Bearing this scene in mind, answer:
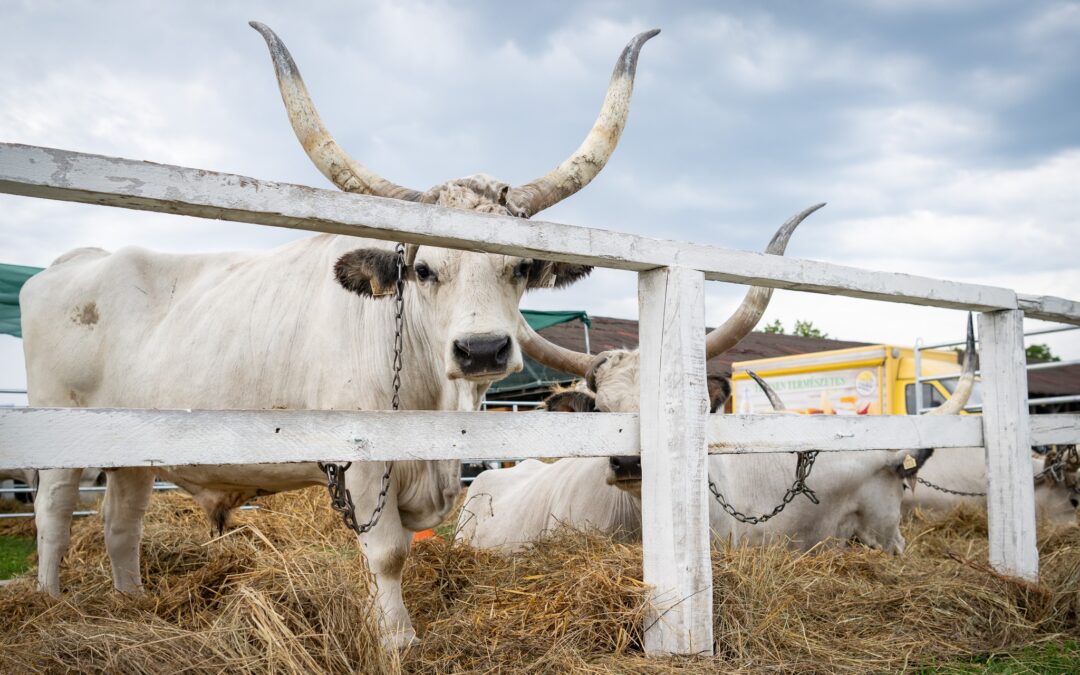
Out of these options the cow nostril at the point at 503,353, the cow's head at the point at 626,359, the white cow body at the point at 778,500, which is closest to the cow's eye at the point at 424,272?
the cow nostril at the point at 503,353

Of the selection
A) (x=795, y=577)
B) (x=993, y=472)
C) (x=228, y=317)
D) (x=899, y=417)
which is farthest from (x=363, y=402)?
(x=993, y=472)

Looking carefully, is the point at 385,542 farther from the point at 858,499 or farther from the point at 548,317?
the point at 548,317

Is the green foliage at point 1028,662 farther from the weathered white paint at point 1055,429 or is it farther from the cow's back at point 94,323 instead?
the cow's back at point 94,323

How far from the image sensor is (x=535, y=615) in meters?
2.54

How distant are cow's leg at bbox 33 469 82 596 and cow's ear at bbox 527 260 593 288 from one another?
99.1 inches

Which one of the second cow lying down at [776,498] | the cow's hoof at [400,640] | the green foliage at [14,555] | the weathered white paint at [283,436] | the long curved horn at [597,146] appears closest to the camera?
the weathered white paint at [283,436]

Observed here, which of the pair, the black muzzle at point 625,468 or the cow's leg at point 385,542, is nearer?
the cow's leg at point 385,542

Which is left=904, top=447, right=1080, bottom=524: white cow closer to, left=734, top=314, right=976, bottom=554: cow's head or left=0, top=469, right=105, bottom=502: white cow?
left=734, top=314, right=976, bottom=554: cow's head

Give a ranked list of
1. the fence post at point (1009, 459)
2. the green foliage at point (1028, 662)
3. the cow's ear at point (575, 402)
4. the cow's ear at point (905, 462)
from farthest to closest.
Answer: the cow's ear at point (905, 462), the cow's ear at point (575, 402), the fence post at point (1009, 459), the green foliage at point (1028, 662)

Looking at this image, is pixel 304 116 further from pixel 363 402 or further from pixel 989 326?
pixel 989 326

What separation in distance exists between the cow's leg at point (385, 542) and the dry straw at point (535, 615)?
11 centimetres

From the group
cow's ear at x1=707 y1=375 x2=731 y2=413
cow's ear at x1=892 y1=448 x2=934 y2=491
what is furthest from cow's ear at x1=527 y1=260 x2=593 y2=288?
cow's ear at x1=892 y1=448 x2=934 y2=491

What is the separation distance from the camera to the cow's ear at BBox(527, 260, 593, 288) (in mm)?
3404

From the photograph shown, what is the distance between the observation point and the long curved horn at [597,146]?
355 cm
